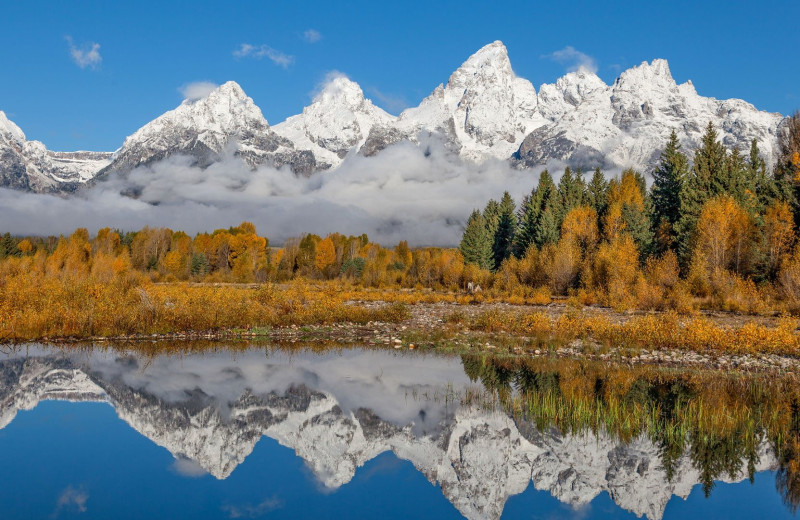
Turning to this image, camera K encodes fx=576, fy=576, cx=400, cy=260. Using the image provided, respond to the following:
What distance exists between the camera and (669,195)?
59.0 metres

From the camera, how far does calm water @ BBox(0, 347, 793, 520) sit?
32.8 ft

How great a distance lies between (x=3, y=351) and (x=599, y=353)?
2455cm

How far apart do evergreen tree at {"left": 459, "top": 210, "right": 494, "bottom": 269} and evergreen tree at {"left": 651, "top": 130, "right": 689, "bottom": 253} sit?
22.7 meters

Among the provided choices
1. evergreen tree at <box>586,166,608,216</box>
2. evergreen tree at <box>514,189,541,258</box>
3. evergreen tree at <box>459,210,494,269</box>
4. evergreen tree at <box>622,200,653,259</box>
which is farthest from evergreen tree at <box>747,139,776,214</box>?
evergreen tree at <box>459,210,494,269</box>

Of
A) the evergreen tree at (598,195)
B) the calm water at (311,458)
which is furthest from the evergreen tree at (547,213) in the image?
the calm water at (311,458)

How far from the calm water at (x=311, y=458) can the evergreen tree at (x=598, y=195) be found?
52094 mm

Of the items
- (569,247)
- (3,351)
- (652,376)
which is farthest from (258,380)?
(569,247)

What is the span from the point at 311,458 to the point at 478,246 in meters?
67.9

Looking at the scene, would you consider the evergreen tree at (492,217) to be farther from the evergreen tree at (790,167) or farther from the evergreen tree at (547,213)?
Answer: the evergreen tree at (790,167)

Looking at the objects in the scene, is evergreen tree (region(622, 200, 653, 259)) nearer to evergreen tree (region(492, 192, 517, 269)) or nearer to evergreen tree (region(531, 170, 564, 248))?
evergreen tree (region(531, 170, 564, 248))

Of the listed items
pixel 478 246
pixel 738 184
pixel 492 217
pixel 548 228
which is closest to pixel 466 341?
pixel 548 228

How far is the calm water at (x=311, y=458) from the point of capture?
10.0 m

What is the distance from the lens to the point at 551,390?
17938mm

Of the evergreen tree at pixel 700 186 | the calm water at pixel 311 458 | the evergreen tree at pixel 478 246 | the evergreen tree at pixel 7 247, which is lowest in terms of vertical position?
the calm water at pixel 311 458
